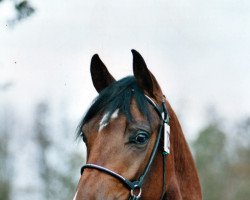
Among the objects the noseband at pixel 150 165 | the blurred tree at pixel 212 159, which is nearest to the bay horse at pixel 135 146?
the noseband at pixel 150 165

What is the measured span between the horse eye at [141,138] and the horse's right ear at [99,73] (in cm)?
89

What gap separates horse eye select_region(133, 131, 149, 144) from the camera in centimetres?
550

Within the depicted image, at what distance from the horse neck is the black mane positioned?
0.44 metres

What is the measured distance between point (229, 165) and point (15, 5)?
31551 millimetres

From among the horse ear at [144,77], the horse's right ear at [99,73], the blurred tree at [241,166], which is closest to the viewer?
the horse ear at [144,77]

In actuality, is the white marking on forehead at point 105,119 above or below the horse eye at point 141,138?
above

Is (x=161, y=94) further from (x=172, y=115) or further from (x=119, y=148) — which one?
(x=119, y=148)

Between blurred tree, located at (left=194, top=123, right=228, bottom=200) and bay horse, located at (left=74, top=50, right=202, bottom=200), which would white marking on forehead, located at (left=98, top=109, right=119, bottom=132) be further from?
blurred tree, located at (left=194, top=123, right=228, bottom=200)

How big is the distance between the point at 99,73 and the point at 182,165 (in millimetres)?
1162

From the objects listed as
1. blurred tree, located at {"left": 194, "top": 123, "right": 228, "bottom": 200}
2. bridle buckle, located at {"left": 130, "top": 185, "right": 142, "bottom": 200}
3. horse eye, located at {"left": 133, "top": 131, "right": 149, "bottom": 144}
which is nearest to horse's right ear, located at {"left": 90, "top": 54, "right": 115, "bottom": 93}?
horse eye, located at {"left": 133, "top": 131, "right": 149, "bottom": 144}

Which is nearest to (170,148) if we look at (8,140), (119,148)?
(119,148)

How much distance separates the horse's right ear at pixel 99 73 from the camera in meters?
6.27

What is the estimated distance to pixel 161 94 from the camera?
600cm

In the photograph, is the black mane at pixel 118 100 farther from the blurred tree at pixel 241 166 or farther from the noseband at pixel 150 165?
the blurred tree at pixel 241 166
